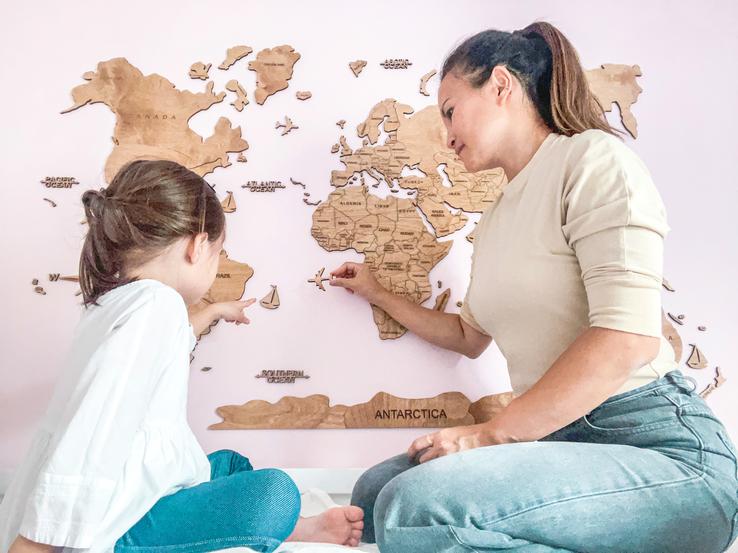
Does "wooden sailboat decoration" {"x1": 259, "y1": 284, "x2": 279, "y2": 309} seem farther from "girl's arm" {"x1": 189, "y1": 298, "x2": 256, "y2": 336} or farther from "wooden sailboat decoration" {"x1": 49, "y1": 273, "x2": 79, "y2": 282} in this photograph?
"wooden sailboat decoration" {"x1": 49, "y1": 273, "x2": 79, "y2": 282}

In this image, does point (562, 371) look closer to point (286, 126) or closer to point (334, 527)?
point (334, 527)

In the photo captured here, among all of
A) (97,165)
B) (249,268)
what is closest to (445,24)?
(249,268)

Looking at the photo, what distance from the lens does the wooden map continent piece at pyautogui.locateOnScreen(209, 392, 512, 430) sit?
1421 mm

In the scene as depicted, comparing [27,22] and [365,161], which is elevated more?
[27,22]

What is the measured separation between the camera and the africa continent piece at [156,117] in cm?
147

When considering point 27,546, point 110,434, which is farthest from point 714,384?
point 27,546

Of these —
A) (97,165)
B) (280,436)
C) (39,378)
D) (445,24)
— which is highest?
(445,24)

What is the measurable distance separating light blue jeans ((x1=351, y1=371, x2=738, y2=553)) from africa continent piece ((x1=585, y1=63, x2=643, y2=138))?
0.83 m

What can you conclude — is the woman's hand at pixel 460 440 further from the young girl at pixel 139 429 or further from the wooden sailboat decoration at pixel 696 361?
the wooden sailboat decoration at pixel 696 361

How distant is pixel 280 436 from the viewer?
4.68ft

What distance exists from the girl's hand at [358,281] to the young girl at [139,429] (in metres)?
0.32

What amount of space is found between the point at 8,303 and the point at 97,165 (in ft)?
1.15

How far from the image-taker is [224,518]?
3.19 ft

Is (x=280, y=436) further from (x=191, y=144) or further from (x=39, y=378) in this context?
(x=191, y=144)
